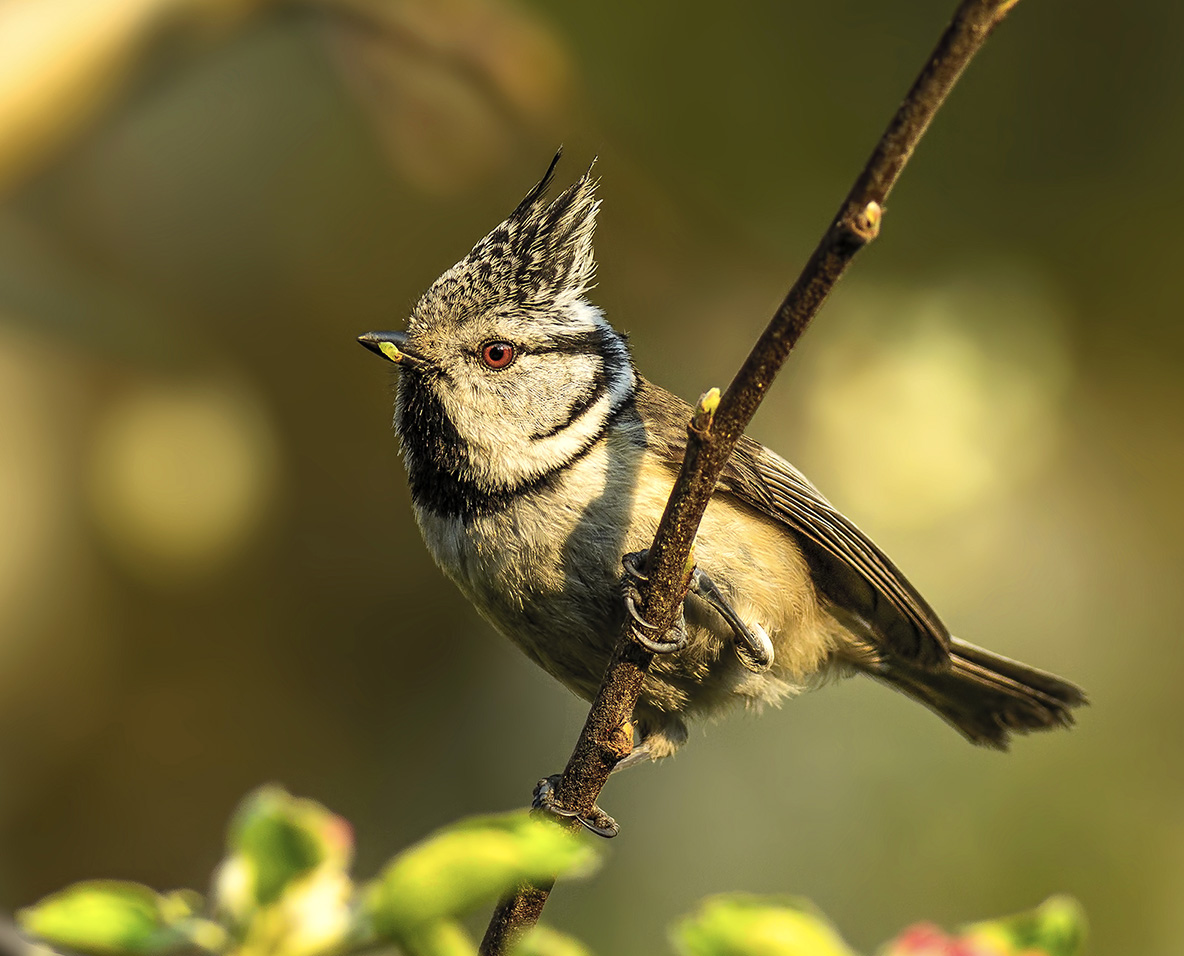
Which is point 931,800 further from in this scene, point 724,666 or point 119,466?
point 119,466

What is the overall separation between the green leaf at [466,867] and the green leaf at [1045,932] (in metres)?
0.35

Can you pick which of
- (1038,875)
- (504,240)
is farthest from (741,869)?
(504,240)

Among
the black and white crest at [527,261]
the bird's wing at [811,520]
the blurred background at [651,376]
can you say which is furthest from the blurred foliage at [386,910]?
the blurred background at [651,376]

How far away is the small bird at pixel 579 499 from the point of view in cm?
294

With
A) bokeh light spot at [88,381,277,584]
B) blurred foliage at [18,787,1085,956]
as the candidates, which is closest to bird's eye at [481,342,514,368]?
bokeh light spot at [88,381,277,584]

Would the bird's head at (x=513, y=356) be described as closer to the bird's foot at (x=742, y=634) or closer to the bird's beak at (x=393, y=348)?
the bird's beak at (x=393, y=348)

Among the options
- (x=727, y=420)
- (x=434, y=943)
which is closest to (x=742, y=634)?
(x=727, y=420)

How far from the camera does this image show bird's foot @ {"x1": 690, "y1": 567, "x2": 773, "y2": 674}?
2904 mm

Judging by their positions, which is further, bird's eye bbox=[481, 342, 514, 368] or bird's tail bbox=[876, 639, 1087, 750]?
bird's tail bbox=[876, 639, 1087, 750]

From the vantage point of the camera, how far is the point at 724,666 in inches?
124

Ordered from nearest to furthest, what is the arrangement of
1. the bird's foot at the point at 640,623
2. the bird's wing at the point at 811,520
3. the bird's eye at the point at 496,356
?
the bird's foot at the point at 640,623 < the bird's eye at the point at 496,356 < the bird's wing at the point at 811,520

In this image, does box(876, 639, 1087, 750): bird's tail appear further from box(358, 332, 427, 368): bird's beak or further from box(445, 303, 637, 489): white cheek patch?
box(358, 332, 427, 368): bird's beak

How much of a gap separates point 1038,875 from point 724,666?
1.96m

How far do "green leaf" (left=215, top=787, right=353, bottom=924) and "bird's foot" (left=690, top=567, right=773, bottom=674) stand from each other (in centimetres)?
188
